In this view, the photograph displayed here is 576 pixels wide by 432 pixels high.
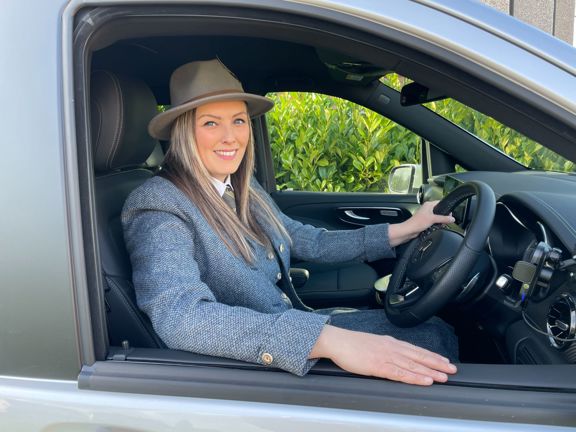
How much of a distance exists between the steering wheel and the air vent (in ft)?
0.69

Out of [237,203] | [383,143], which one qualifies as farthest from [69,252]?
[383,143]

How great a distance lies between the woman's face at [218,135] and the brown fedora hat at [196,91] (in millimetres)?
40

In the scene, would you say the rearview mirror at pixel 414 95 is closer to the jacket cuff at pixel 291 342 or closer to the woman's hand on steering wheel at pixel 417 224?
the woman's hand on steering wheel at pixel 417 224

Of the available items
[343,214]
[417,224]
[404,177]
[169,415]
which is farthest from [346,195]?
[169,415]

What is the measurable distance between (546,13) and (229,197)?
7.00 m

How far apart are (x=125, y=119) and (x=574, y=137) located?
116 centimetres

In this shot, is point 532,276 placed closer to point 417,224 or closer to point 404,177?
point 417,224

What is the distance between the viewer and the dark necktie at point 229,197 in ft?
5.95

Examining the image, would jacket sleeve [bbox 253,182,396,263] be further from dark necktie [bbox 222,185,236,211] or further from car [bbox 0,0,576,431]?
car [bbox 0,0,576,431]

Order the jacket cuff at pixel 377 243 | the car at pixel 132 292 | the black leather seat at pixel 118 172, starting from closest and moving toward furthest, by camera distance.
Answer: the car at pixel 132 292 → the black leather seat at pixel 118 172 → the jacket cuff at pixel 377 243

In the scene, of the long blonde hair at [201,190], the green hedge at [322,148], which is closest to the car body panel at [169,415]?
the long blonde hair at [201,190]

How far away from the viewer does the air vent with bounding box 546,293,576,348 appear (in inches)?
48.7

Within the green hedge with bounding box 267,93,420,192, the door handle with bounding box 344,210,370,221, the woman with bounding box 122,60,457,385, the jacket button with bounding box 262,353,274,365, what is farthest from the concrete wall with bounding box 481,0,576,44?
the jacket button with bounding box 262,353,274,365

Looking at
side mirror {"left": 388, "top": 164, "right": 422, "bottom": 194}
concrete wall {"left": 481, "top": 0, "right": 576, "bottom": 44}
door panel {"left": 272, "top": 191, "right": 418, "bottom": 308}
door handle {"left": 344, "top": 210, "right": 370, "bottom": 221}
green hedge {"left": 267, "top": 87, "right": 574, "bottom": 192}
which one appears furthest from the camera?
concrete wall {"left": 481, "top": 0, "right": 576, "bottom": 44}
